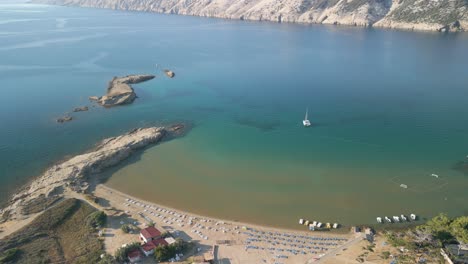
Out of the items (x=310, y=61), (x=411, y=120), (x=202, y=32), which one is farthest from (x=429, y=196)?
(x=202, y=32)

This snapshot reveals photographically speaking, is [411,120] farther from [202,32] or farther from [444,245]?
[202,32]

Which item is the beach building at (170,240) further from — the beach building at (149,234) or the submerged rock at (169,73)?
the submerged rock at (169,73)

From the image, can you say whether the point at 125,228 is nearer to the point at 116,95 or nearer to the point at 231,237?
the point at 231,237

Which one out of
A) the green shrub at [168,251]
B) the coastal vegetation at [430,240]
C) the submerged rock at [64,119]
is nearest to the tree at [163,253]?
the green shrub at [168,251]

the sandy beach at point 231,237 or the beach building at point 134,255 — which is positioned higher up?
the beach building at point 134,255

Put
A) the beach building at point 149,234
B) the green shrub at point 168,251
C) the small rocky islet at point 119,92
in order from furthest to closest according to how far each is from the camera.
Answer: the small rocky islet at point 119,92 → the beach building at point 149,234 → the green shrub at point 168,251
